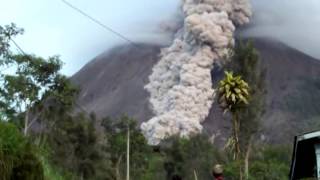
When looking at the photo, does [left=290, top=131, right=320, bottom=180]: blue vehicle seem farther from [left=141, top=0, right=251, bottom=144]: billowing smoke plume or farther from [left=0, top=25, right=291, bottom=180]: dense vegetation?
[left=141, top=0, right=251, bottom=144]: billowing smoke plume

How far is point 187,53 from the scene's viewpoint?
130 meters

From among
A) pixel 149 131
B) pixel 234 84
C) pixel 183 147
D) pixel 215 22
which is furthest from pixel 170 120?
pixel 234 84

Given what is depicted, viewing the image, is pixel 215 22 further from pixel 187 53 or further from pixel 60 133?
pixel 60 133

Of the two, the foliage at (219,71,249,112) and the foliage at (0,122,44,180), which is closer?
the foliage at (0,122,44,180)

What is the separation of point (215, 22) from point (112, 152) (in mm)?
51638

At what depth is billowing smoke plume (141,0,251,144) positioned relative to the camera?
122 m

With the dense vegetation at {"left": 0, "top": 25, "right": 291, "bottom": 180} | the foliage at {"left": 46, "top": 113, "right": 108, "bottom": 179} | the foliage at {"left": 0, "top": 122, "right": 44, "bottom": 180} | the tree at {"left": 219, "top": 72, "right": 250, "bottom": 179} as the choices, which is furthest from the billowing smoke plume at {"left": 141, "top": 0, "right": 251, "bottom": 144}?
the foliage at {"left": 0, "top": 122, "right": 44, "bottom": 180}

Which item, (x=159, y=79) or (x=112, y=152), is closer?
(x=112, y=152)

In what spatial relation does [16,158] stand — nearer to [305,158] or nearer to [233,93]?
[305,158]

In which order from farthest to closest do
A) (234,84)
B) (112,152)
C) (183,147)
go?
(183,147)
(112,152)
(234,84)

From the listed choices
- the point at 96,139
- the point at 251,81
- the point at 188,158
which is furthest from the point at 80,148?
the point at 188,158

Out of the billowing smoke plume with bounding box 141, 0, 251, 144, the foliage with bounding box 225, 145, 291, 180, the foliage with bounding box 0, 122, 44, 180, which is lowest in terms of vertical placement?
the foliage with bounding box 0, 122, 44, 180

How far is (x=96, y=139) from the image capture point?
66.5 m

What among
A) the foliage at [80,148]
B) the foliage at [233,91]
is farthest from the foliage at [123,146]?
the foliage at [233,91]
